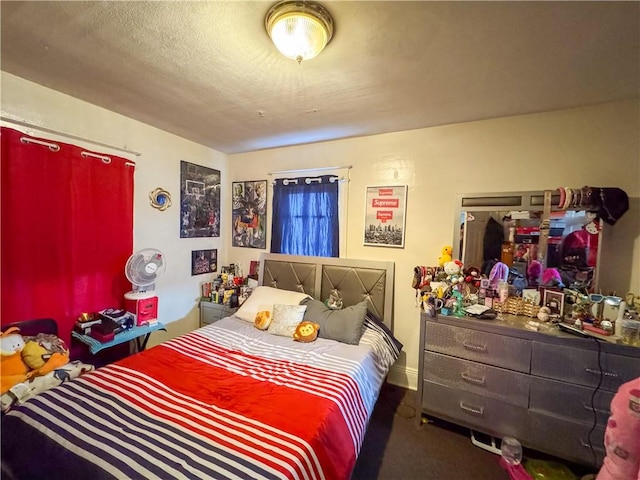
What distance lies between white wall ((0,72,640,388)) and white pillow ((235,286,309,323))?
0.75 meters

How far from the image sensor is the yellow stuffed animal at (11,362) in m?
1.48

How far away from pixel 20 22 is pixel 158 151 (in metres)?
1.41

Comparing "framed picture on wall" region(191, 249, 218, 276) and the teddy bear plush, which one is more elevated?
"framed picture on wall" region(191, 249, 218, 276)

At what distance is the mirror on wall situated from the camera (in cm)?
187

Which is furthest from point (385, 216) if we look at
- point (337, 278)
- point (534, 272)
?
point (534, 272)

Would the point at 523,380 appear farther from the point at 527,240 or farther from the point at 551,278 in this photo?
the point at 527,240

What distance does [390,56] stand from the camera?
1.43m

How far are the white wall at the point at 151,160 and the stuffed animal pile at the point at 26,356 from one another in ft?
3.25

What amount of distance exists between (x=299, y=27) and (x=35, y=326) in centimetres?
255

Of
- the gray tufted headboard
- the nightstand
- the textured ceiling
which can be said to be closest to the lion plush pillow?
the gray tufted headboard

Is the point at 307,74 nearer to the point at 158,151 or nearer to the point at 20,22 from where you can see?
the point at 20,22

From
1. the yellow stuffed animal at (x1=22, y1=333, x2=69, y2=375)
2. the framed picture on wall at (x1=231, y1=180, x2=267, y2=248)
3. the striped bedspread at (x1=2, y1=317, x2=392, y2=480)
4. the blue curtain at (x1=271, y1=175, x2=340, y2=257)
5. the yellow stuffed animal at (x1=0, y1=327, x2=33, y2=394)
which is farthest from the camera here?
the framed picture on wall at (x1=231, y1=180, x2=267, y2=248)

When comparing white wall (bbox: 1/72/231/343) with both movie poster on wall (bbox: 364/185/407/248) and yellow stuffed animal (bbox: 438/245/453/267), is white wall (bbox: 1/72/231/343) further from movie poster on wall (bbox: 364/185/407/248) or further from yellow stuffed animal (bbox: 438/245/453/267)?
yellow stuffed animal (bbox: 438/245/453/267)

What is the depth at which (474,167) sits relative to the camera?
2.27 m
